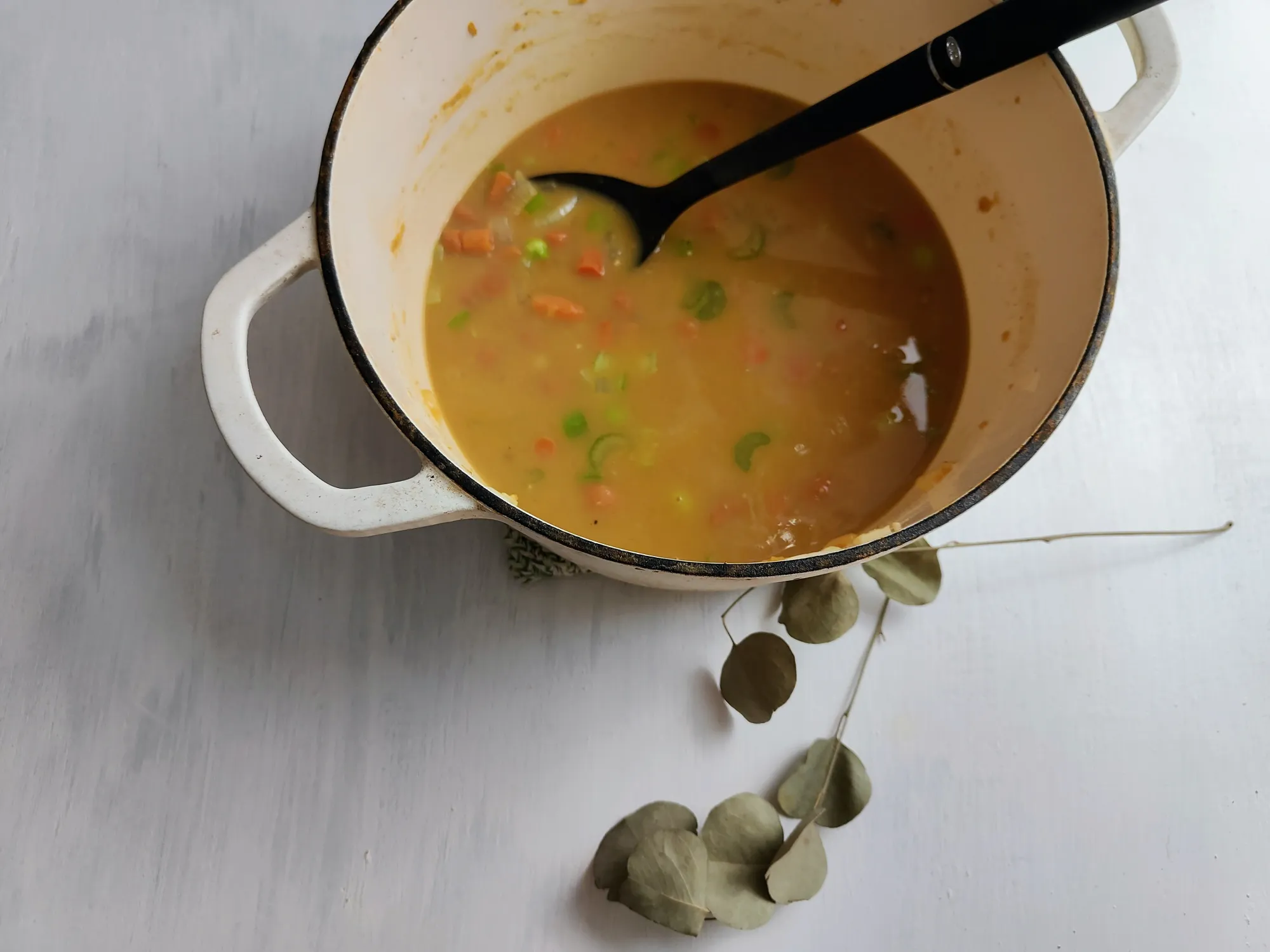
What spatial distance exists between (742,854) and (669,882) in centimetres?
9

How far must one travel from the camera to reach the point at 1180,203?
134 centimetres

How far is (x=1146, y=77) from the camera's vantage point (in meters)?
0.97

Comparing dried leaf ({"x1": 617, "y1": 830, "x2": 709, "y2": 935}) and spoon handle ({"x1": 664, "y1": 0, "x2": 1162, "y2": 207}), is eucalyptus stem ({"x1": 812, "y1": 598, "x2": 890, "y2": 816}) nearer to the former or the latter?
dried leaf ({"x1": 617, "y1": 830, "x2": 709, "y2": 935})

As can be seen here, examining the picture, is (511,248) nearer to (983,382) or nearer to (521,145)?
(521,145)

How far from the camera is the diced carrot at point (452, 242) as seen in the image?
3.98 feet

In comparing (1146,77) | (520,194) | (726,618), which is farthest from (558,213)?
(1146,77)

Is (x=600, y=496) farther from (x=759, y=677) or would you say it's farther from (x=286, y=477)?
(x=286, y=477)

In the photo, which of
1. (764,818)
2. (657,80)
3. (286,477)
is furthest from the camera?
(657,80)

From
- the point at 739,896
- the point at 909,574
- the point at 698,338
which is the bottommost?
the point at 739,896

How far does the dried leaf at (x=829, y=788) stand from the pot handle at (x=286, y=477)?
1.65 ft

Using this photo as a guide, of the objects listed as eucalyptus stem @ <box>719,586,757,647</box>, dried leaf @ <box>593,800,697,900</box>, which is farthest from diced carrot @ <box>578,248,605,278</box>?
dried leaf @ <box>593,800,697,900</box>

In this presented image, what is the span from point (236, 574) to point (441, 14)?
67 centimetres

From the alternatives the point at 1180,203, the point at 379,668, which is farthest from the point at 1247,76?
the point at 379,668

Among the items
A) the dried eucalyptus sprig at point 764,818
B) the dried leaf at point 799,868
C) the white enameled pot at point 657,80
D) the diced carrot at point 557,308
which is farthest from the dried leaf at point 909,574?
the diced carrot at point 557,308
